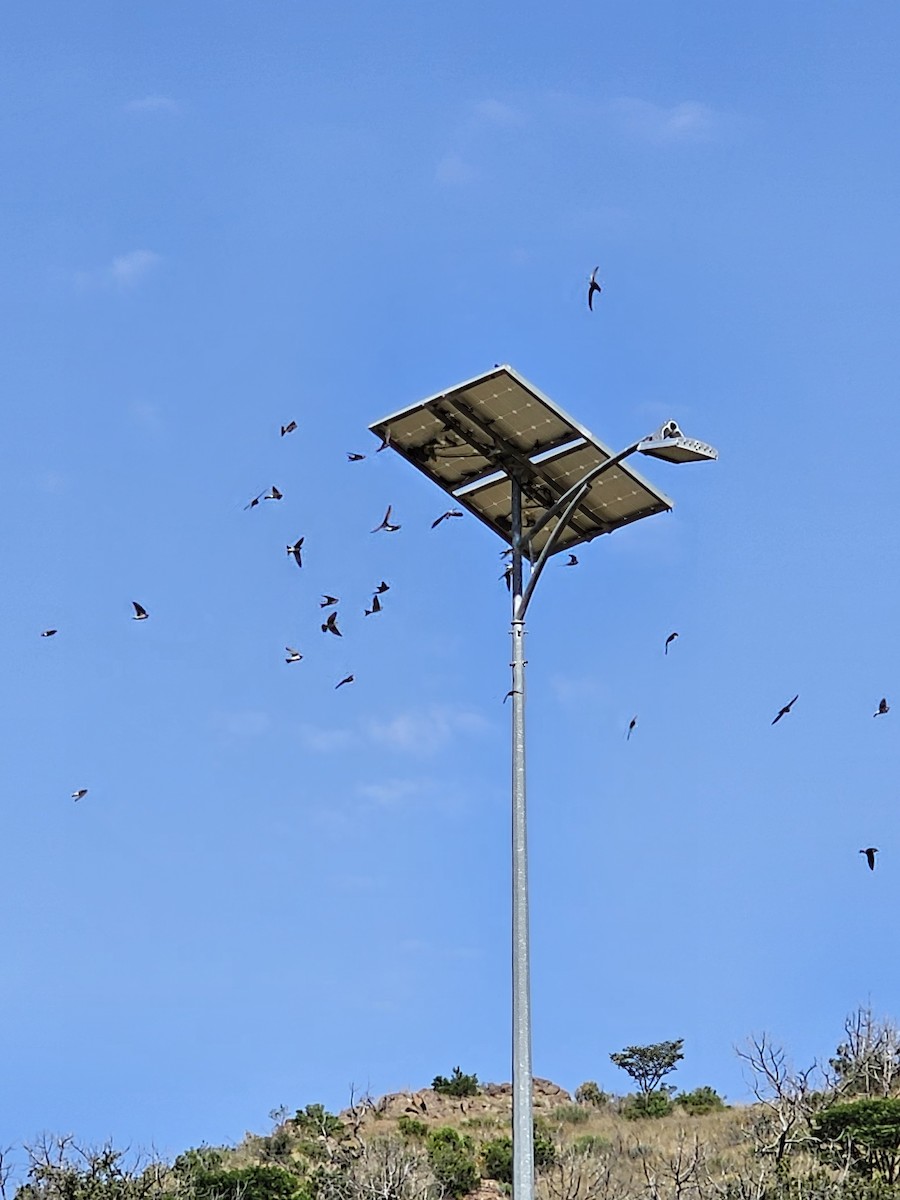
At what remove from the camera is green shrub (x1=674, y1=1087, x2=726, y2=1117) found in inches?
2356

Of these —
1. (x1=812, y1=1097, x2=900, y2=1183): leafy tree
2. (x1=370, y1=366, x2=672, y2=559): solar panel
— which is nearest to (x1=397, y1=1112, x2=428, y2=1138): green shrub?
(x1=812, y1=1097, x2=900, y2=1183): leafy tree

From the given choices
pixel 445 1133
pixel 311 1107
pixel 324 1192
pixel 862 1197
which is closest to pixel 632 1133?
pixel 445 1133

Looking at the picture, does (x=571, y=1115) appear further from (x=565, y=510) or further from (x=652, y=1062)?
(x=565, y=510)

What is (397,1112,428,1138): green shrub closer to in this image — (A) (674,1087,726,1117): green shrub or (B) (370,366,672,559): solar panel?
(A) (674,1087,726,1117): green shrub

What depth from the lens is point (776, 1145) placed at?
29.9 meters

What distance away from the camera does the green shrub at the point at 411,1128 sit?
54.5 m

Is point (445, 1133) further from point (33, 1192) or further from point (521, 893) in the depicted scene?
point (521, 893)

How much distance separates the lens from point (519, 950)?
10.1m

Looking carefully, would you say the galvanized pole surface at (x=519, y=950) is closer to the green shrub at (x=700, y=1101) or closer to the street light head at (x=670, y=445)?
the street light head at (x=670, y=445)

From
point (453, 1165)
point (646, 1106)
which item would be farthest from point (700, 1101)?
point (453, 1165)

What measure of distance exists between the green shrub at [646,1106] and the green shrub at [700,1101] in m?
0.53

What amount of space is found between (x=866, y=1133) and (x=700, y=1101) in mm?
24562

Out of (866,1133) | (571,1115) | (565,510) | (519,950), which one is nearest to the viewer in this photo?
(519,950)

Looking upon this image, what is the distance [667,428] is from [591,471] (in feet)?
1.88
